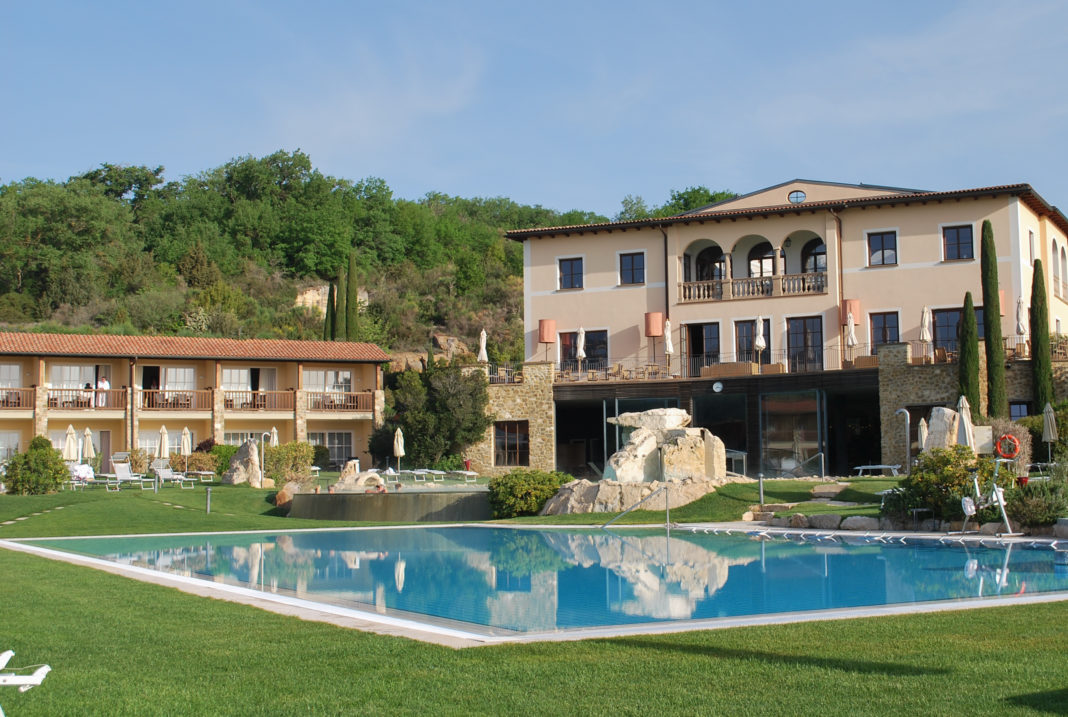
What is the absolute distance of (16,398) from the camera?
3591 centimetres

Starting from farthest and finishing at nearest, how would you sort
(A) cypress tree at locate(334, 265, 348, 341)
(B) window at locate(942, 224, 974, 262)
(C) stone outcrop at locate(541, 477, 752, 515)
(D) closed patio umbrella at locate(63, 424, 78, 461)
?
(A) cypress tree at locate(334, 265, 348, 341) → (B) window at locate(942, 224, 974, 262) → (D) closed patio umbrella at locate(63, 424, 78, 461) → (C) stone outcrop at locate(541, 477, 752, 515)

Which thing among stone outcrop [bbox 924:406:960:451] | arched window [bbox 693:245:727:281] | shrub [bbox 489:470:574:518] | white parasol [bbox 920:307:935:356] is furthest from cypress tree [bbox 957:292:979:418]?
shrub [bbox 489:470:574:518]

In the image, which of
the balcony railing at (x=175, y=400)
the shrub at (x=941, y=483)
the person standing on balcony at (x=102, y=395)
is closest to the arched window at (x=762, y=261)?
the shrub at (x=941, y=483)

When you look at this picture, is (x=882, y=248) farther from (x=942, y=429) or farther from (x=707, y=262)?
(x=942, y=429)

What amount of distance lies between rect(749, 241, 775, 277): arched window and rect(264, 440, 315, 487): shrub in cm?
1652

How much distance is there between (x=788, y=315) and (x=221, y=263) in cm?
3802

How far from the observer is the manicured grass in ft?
18.2

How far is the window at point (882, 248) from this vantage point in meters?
33.3

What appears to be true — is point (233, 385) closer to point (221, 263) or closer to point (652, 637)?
point (221, 263)

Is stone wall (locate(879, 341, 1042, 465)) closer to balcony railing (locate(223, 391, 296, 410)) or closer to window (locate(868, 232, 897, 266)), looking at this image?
window (locate(868, 232, 897, 266))

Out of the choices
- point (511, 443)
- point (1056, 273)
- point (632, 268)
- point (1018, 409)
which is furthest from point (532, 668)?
point (1056, 273)

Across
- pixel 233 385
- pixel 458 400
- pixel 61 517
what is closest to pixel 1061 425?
pixel 458 400

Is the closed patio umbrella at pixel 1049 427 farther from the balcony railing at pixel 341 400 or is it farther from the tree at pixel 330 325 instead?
the tree at pixel 330 325

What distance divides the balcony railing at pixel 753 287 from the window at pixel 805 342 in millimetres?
963
